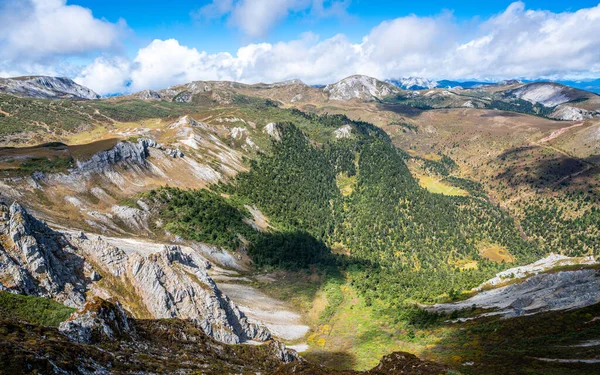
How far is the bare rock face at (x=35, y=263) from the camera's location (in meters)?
38.8

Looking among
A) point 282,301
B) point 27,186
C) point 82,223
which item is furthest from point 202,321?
point 27,186

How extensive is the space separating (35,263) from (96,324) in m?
27.8

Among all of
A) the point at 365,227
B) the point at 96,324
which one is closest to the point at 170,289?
the point at 96,324

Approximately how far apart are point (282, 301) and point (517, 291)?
5672 centimetres

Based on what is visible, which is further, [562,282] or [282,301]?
[282,301]

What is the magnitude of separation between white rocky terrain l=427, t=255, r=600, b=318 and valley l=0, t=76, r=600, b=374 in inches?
19.0

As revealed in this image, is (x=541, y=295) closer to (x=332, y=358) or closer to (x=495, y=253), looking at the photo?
(x=332, y=358)

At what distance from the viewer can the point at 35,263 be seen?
4206cm

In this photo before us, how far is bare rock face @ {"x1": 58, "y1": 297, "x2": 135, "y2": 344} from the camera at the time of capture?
71.2 ft

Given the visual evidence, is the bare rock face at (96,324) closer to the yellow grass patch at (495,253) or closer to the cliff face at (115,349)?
the cliff face at (115,349)

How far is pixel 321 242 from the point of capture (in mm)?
136125

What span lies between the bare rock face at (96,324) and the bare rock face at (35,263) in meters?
21.3

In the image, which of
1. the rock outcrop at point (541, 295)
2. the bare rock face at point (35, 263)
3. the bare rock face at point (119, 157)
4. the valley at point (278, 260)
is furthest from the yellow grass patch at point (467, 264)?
the bare rock face at point (119, 157)

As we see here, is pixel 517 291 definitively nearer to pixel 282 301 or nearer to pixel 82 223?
pixel 282 301
